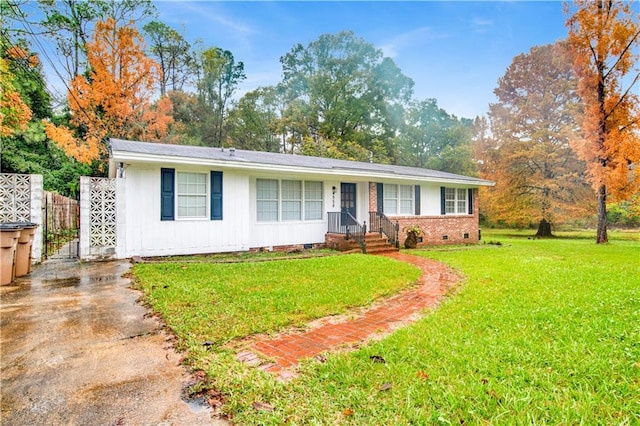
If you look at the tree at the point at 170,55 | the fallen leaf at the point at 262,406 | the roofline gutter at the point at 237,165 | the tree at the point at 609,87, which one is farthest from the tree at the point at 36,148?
the tree at the point at 609,87

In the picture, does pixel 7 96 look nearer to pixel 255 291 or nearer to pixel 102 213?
pixel 102 213

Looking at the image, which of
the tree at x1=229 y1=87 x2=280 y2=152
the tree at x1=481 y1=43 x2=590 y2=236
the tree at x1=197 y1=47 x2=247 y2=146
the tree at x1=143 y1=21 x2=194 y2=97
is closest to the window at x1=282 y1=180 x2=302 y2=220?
the tree at x1=481 y1=43 x2=590 y2=236

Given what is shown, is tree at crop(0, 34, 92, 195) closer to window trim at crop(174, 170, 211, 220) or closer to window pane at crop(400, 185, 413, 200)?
window trim at crop(174, 170, 211, 220)

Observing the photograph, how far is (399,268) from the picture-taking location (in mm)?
8180

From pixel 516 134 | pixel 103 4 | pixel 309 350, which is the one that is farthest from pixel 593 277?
pixel 103 4

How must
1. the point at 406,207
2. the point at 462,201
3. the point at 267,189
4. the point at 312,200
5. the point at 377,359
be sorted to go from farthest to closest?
the point at 462,201 → the point at 406,207 → the point at 312,200 → the point at 267,189 → the point at 377,359

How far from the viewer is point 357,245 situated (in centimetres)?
1167

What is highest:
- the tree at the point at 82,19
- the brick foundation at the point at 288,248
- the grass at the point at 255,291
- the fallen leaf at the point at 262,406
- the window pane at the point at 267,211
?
the tree at the point at 82,19

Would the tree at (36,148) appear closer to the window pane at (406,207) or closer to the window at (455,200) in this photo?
the window pane at (406,207)

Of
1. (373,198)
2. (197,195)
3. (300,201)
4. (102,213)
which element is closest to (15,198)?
(102,213)

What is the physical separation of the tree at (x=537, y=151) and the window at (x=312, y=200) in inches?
616

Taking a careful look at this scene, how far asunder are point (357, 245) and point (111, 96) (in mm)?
17403

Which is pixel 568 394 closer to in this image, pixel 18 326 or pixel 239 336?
pixel 239 336

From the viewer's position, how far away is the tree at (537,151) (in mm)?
21031
